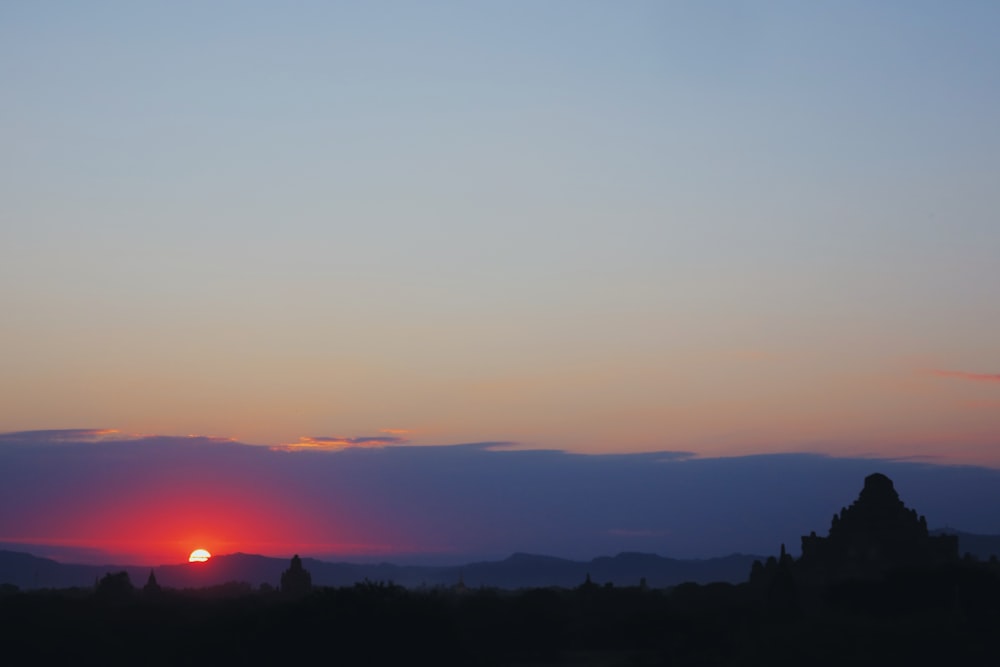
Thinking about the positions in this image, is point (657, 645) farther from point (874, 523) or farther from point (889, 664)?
point (874, 523)

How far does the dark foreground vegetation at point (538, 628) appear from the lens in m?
47.4

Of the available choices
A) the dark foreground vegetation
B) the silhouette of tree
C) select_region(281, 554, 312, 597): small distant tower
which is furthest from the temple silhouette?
the silhouette of tree

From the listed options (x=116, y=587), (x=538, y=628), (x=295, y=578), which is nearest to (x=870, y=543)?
→ (x=538, y=628)

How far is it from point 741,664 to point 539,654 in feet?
71.1

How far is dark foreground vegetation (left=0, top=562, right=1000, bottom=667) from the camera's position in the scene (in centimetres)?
4738

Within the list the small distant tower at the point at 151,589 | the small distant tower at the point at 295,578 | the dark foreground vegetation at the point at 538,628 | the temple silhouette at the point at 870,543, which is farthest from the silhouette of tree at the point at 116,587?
the temple silhouette at the point at 870,543

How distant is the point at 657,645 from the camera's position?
6819cm

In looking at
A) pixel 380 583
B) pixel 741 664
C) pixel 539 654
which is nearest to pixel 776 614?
pixel 539 654

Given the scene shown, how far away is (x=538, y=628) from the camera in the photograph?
244 feet

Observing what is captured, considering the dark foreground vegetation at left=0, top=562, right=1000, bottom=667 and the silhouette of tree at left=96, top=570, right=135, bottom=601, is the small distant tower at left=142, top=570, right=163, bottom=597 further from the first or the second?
the dark foreground vegetation at left=0, top=562, right=1000, bottom=667

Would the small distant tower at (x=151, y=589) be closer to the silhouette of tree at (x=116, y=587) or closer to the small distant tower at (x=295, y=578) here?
the silhouette of tree at (x=116, y=587)

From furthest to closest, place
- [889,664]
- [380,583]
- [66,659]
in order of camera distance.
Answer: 1. [66,659]
2. [380,583]
3. [889,664]

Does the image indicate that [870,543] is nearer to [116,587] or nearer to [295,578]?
[295,578]

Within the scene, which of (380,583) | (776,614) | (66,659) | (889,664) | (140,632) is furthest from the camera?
(776,614)
